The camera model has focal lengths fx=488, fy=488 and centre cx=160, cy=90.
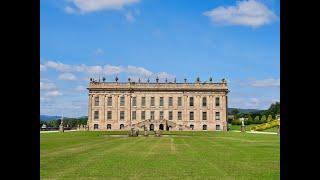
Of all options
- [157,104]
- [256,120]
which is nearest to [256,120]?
[256,120]

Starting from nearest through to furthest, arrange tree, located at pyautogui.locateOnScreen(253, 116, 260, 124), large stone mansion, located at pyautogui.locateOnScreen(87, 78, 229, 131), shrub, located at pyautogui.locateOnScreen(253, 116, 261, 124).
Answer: large stone mansion, located at pyautogui.locateOnScreen(87, 78, 229, 131) < shrub, located at pyautogui.locateOnScreen(253, 116, 261, 124) < tree, located at pyautogui.locateOnScreen(253, 116, 260, 124)

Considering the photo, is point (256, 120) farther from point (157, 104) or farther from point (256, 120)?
point (157, 104)

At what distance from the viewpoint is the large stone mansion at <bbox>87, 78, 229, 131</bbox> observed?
8425cm

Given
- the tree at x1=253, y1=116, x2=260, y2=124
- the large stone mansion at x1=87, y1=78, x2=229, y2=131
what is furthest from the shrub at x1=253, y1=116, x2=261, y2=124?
the large stone mansion at x1=87, y1=78, x2=229, y2=131

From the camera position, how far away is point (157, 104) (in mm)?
84250

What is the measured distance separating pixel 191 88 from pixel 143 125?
35.8ft

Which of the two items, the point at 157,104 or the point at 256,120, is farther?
the point at 256,120

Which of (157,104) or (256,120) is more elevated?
(157,104)

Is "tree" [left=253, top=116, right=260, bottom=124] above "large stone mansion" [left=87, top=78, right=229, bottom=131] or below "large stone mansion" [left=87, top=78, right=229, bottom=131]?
below

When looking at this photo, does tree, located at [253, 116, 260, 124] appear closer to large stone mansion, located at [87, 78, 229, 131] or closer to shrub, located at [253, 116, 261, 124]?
shrub, located at [253, 116, 261, 124]

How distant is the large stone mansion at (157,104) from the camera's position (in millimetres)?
84250

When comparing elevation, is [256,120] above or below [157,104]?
below

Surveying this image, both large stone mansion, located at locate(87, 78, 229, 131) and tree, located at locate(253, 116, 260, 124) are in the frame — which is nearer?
large stone mansion, located at locate(87, 78, 229, 131)
